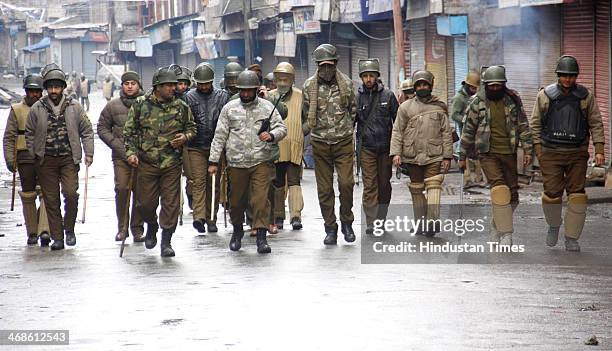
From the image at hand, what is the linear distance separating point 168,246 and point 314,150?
1.77 metres

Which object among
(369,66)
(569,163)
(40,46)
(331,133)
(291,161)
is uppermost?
(40,46)

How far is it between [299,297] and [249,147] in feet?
9.48

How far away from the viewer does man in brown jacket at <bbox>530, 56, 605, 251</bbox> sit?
11.9 m

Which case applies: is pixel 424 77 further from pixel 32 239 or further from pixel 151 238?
pixel 32 239

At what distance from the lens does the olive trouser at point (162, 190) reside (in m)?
12.3

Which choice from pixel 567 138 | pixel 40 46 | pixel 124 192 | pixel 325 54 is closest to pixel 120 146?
pixel 124 192

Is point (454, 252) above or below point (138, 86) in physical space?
below

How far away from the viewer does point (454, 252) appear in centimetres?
1206

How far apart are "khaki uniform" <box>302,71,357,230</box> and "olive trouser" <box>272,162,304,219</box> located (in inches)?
56.7

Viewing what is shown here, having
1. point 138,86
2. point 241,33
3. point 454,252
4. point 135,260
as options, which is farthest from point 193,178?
point 241,33

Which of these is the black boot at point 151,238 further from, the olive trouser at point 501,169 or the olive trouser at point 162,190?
the olive trouser at point 501,169

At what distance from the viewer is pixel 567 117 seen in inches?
467

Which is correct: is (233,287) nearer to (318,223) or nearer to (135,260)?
(135,260)

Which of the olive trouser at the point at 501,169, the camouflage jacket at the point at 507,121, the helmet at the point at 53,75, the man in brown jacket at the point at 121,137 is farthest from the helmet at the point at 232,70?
the olive trouser at the point at 501,169
